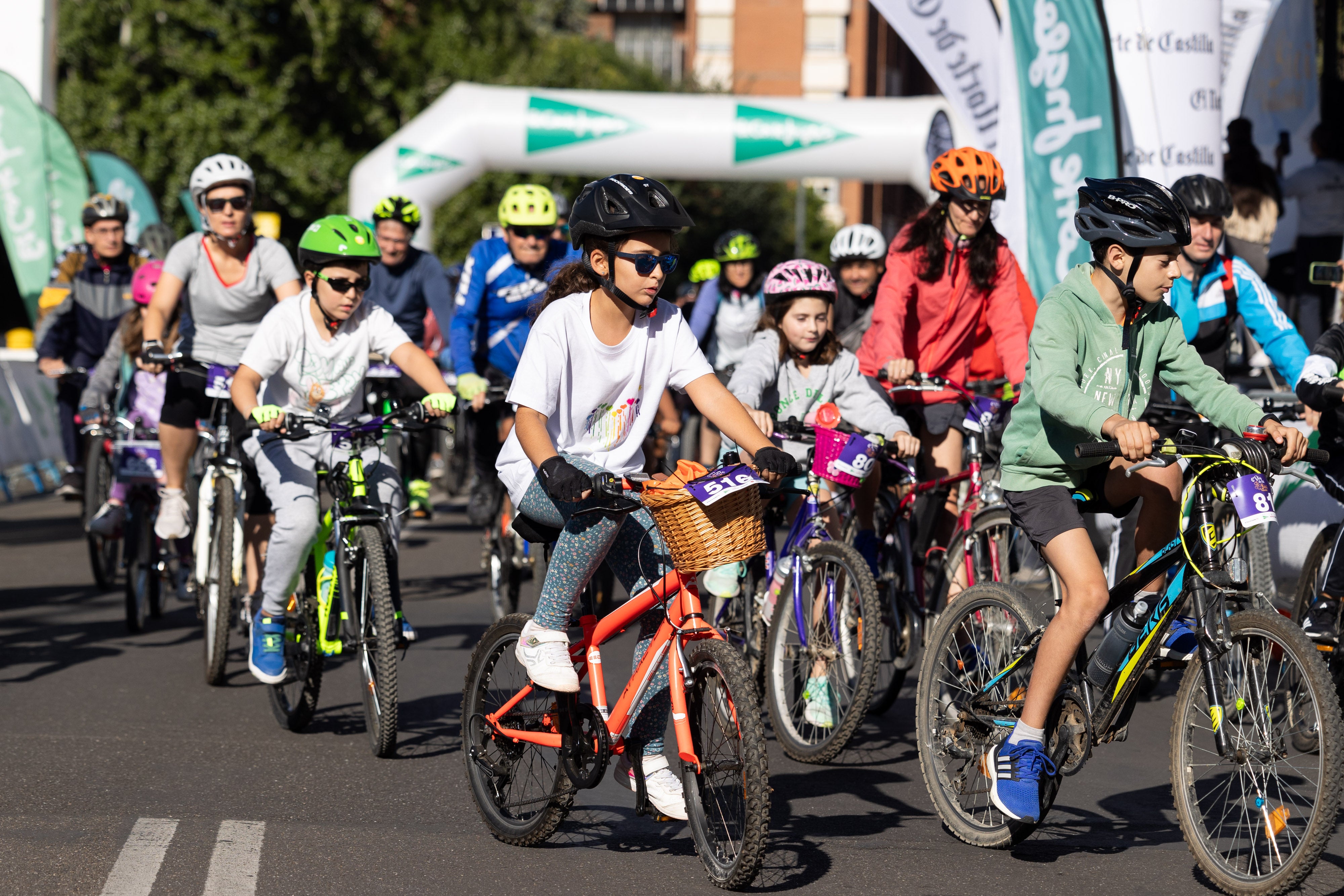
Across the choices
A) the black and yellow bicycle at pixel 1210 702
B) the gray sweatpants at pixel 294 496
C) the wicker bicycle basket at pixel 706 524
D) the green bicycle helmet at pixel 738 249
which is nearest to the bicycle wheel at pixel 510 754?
the wicker bicycle basket at pixel 706 524

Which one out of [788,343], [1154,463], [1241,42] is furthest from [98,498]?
[1241,42]

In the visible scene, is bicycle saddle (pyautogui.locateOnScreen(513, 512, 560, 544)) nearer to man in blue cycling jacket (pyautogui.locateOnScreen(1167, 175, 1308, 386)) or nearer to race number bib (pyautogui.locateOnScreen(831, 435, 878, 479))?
race number bib (pyautogui.locateOnScreen(831, 435, 878, 479))

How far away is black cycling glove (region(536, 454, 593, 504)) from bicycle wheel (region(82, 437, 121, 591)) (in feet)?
21.1

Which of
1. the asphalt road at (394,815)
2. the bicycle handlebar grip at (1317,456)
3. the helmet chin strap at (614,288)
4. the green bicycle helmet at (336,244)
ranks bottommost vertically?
the asphalt road at (394,815)

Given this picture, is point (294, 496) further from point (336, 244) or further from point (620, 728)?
point (620, 728)

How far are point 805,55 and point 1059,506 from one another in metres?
66.8

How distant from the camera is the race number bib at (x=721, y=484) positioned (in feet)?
14.1

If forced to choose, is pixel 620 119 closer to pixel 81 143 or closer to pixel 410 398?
pixel 410 398

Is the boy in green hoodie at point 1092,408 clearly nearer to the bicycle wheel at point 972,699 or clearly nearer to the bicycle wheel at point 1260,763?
the bicycle wheel at point 972,699

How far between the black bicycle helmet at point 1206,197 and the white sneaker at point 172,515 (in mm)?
5059

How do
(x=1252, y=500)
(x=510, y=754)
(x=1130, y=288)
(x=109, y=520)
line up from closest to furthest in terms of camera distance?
1. (x=1252, y=500)
2. (x=1130, y=288)
3. (x=510, y=754)
4. (x=109, y=520)

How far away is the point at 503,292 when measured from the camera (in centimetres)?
914

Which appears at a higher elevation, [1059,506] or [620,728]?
[1059,506]

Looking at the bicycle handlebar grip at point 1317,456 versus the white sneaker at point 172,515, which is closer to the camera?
the bicycle handlebar grip at point 1317,456
